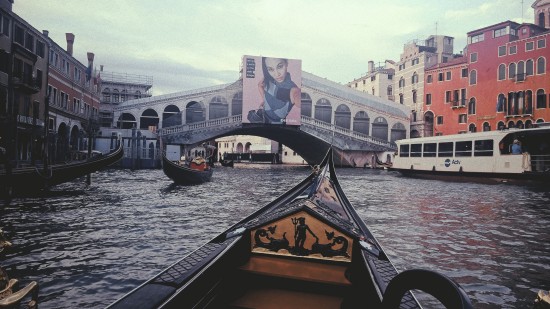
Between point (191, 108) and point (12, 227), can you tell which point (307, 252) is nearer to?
point (12, 227)

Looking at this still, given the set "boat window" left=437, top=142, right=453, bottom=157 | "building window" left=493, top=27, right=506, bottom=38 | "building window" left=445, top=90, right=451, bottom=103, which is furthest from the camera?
"building window" left=445, top=90, right=451, bottom=103

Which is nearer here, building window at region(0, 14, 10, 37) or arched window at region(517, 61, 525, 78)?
building window at region(0, 14, 10, 37)

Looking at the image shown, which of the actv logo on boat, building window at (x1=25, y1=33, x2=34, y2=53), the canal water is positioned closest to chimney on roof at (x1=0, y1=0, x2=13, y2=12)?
building window at (x1=25, y1=33, x2=34, y2=53)

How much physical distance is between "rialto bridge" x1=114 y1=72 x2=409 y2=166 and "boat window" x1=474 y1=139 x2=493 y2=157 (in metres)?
11.3

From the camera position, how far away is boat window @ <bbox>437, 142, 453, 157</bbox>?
16156mm

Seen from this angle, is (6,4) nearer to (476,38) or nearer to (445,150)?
(445,150)

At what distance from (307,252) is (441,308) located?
52.8 inches

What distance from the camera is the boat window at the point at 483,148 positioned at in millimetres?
14215

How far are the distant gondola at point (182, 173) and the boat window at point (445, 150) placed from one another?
34.2ft

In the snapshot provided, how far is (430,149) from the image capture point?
17.5m

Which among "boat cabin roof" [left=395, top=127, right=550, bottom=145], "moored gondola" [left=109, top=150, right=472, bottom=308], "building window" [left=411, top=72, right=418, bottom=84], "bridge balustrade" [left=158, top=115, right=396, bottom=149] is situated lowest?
"moored gondola" [left=109, top=150, right=472, bottom=308]

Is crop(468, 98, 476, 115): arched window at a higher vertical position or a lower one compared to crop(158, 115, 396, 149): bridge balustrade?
higher

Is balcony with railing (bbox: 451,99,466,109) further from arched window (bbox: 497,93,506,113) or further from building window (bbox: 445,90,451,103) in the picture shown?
arched window (bbox: 497,93,506,113)

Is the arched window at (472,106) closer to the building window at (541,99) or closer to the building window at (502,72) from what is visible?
the building window at (502,72)
